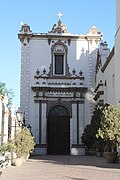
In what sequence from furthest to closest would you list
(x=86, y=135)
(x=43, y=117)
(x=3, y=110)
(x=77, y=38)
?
1. (x=77, y=38)
2. (x=43, y=117)
3. (x=86, y=135)
4. (x=3, y=110)

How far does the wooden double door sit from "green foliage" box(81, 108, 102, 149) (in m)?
2.78

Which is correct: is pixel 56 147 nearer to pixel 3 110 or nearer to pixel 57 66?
pixel 57 66

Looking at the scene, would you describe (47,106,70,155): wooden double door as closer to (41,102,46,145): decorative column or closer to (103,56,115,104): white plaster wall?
(41,102,46,145): decorative column

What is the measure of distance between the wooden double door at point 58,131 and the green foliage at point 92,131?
109 inches

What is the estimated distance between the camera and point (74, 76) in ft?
119

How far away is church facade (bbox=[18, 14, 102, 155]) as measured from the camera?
115ft

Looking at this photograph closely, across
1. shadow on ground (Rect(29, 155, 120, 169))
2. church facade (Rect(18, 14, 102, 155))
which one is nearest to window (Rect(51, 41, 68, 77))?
church facade (Rect(18, 14, 102, 155))

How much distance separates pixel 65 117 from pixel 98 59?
21.5 feet

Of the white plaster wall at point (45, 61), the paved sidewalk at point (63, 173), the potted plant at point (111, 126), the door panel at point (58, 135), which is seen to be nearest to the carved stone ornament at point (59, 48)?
the white plaster wall at point (45, 61)

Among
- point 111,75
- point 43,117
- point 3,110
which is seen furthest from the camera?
point 43,117

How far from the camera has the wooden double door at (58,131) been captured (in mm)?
35156

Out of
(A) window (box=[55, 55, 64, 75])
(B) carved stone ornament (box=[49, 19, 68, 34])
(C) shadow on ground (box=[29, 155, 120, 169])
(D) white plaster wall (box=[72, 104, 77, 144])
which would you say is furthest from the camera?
(B) carved stone ornament (box=[49, 19, 68, 34])

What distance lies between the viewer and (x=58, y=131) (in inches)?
1404

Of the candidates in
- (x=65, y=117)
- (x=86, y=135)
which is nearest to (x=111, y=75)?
(x=86, y=135)
